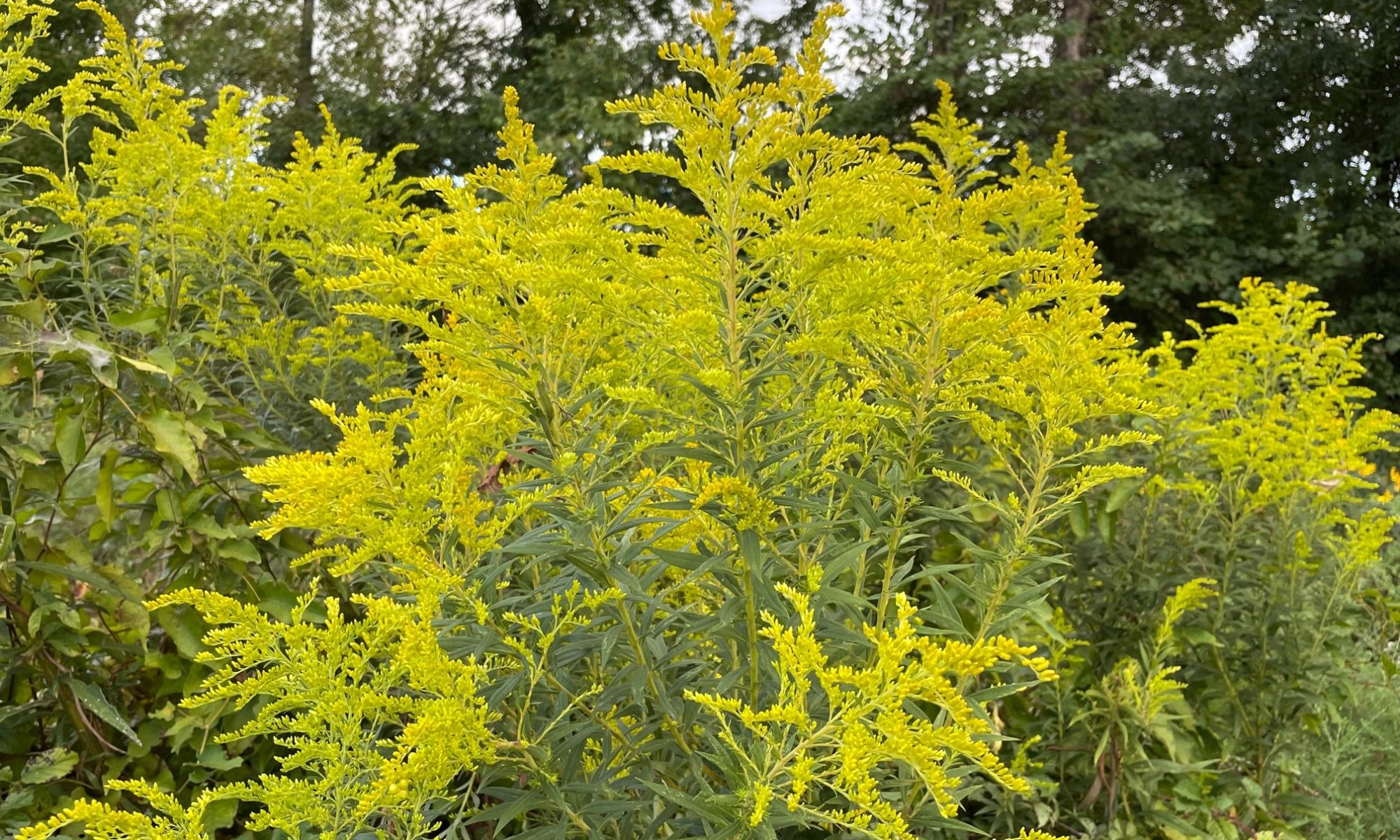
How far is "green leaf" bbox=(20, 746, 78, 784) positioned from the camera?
232 centimetres

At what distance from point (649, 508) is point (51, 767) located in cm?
167

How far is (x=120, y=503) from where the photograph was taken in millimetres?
2658

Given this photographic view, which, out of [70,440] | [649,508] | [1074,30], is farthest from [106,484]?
[1074,30]

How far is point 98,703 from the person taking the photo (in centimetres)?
230

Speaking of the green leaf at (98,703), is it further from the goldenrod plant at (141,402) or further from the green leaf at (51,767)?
the green leaf at (51,767)

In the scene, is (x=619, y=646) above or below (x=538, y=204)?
below

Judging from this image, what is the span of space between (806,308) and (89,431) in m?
2.07

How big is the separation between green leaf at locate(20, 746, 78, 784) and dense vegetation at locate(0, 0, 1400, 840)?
0.02m

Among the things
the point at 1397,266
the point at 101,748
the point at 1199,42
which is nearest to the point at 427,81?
the point at 1199,42

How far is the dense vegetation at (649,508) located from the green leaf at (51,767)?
0.7 inches

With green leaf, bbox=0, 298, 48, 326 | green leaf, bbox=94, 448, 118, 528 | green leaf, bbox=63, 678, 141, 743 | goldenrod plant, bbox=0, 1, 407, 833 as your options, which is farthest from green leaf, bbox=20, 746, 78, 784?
green leaf, bbox=0, 298, 48, 326

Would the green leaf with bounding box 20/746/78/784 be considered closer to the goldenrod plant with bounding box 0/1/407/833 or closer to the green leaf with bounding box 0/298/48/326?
the goldenrod plant with bounding box 0/1/407/833

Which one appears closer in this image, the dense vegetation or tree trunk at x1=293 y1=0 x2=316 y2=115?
the dense vegetation

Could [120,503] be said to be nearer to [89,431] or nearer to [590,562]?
[89,431]
